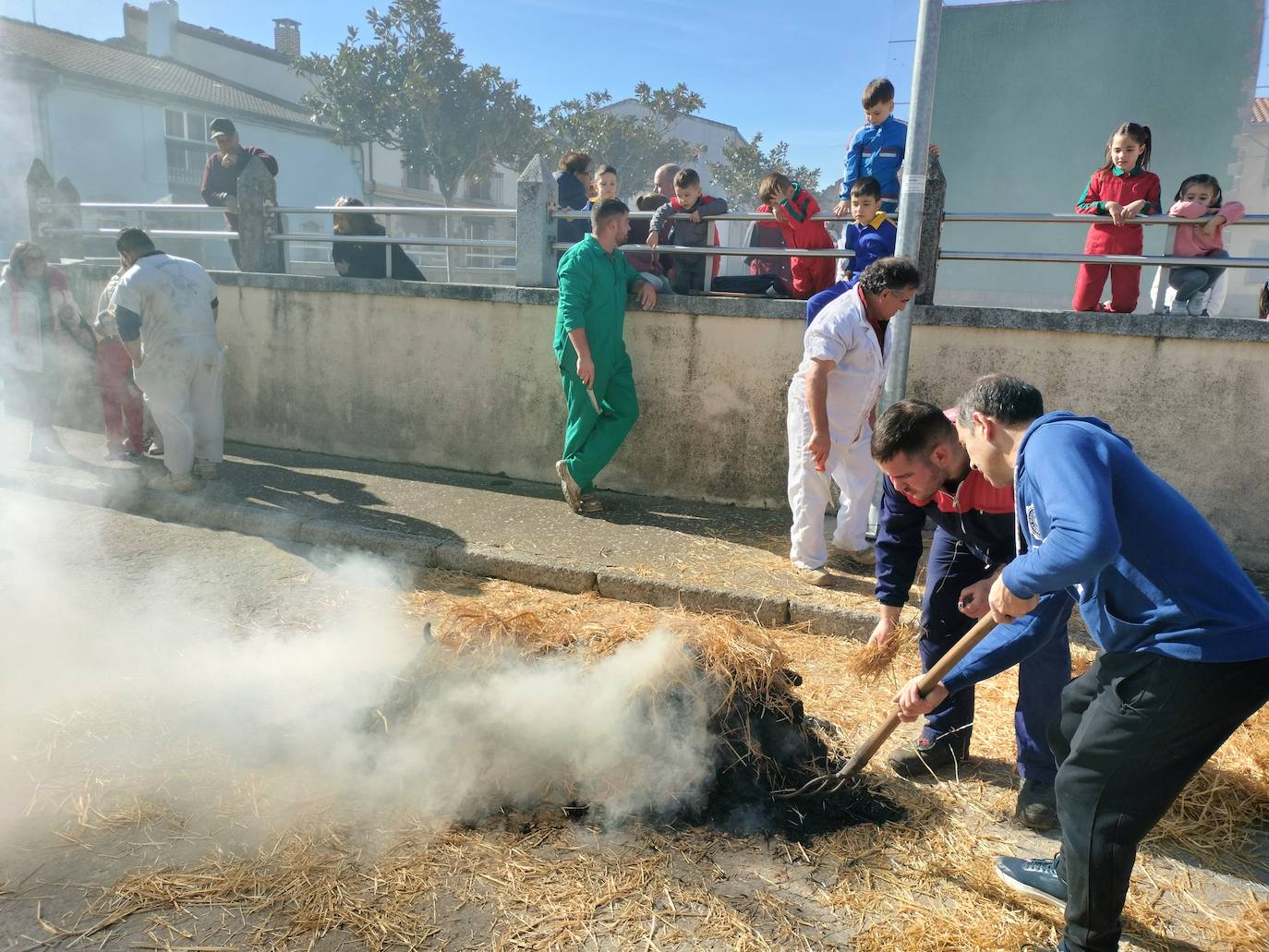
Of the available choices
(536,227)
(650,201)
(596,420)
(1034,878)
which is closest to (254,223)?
(536,227)

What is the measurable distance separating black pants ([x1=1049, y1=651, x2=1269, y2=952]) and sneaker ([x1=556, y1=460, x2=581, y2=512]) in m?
4.78

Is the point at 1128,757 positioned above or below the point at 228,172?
below

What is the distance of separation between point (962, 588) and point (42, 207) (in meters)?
12.7

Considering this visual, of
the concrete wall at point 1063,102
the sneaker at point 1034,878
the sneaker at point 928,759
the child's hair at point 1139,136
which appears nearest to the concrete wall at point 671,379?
the child's hair at point 1139,136

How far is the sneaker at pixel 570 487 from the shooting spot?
683 centimetres

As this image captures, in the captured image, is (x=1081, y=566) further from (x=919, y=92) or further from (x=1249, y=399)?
(x=1249, y=399)

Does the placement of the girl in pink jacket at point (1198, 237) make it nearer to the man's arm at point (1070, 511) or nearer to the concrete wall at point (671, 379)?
the concrete wall at point (671, 379)

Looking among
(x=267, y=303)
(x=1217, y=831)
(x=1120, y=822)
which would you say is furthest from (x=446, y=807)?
(x=267, y=303)

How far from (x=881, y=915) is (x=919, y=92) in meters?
4.59

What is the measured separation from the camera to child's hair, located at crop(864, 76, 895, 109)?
669cm

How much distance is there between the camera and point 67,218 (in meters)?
11.2

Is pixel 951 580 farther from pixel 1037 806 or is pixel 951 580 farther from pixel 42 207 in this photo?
pixel 42 207

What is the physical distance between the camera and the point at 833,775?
10.8ft

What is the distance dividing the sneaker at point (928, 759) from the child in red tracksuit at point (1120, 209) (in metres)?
4.26
